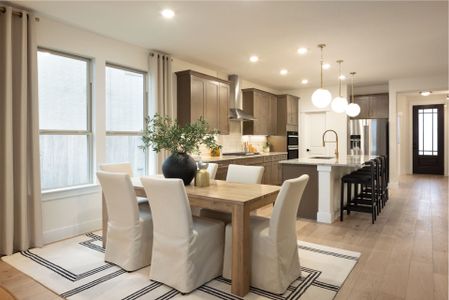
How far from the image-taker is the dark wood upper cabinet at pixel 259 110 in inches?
275

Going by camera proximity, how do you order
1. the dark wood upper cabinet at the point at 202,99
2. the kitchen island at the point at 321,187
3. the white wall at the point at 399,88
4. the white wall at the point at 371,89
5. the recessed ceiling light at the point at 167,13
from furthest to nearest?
the white wall at the point at 371,89 → the white wall at the point at 399,88 → the dark wood upper cabinet at the point at 202,99 → the kitchen island at the point at 321,187 → the recessed ceiling light at the point at 167,13

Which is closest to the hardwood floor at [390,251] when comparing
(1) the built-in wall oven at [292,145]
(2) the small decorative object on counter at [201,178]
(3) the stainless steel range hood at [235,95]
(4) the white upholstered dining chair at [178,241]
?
(4) the white upholstered dining chair at [178,241]

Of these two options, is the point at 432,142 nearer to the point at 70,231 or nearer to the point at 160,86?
the point at 160,86

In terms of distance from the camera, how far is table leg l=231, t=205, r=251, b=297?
7.56 feet

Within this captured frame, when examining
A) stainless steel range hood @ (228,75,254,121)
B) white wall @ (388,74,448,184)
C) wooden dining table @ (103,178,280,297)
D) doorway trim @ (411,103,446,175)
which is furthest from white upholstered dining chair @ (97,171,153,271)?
doorway trim @ (411,103,446,175)

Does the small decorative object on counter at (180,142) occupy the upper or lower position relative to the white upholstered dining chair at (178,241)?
upper

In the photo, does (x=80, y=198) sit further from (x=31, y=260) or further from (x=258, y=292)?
(x=258, y=292)

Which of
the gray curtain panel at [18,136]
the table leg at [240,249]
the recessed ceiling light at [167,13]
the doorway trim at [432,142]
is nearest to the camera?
the table leg at [240,249]

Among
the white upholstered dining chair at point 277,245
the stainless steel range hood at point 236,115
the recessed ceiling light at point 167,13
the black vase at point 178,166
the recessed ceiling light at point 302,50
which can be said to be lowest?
the white upholstered dining chair at point 277,245

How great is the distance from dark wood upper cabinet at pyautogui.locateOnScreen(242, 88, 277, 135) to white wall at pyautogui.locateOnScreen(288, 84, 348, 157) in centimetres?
118

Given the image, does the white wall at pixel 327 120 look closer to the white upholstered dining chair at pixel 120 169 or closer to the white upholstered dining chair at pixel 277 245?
the white upholstered dining chair at pixel 120 169

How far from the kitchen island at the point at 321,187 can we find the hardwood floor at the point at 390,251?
191 millimetres

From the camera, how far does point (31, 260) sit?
306cm

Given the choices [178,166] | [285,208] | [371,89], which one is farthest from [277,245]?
[371,89]
